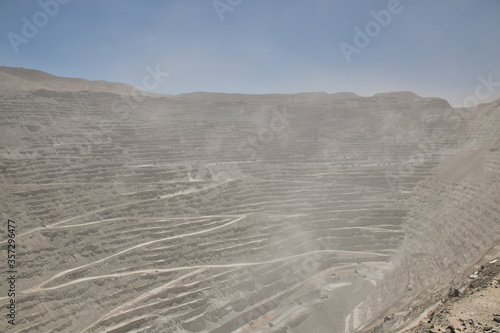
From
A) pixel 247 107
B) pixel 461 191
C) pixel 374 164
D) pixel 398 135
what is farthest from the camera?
pixel 247 107

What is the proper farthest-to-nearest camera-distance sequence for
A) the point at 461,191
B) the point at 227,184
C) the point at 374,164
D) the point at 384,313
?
1. the point at 374,164
2. the point at 227,184
3. the point at 461,191
4. the point at 384,313

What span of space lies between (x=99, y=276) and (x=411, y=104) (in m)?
33.7

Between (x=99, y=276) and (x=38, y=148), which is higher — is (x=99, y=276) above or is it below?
below

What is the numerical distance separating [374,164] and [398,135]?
19.3ft

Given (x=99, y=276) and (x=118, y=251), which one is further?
(x=118, y=251)

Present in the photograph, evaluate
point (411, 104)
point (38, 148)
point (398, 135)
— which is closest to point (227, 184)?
point (38, 148)

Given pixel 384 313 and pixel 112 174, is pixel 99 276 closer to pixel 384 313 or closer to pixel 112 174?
pixel 112 174

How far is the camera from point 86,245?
15922 mm

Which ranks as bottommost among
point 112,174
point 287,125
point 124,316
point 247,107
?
point 124,316

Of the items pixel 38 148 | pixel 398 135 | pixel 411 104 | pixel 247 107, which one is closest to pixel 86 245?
pixel 38 148

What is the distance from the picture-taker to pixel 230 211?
21.2 meters

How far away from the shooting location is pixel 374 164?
28062mm

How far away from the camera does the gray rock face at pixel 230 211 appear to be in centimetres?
1445

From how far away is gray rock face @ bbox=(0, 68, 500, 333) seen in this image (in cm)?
1445
